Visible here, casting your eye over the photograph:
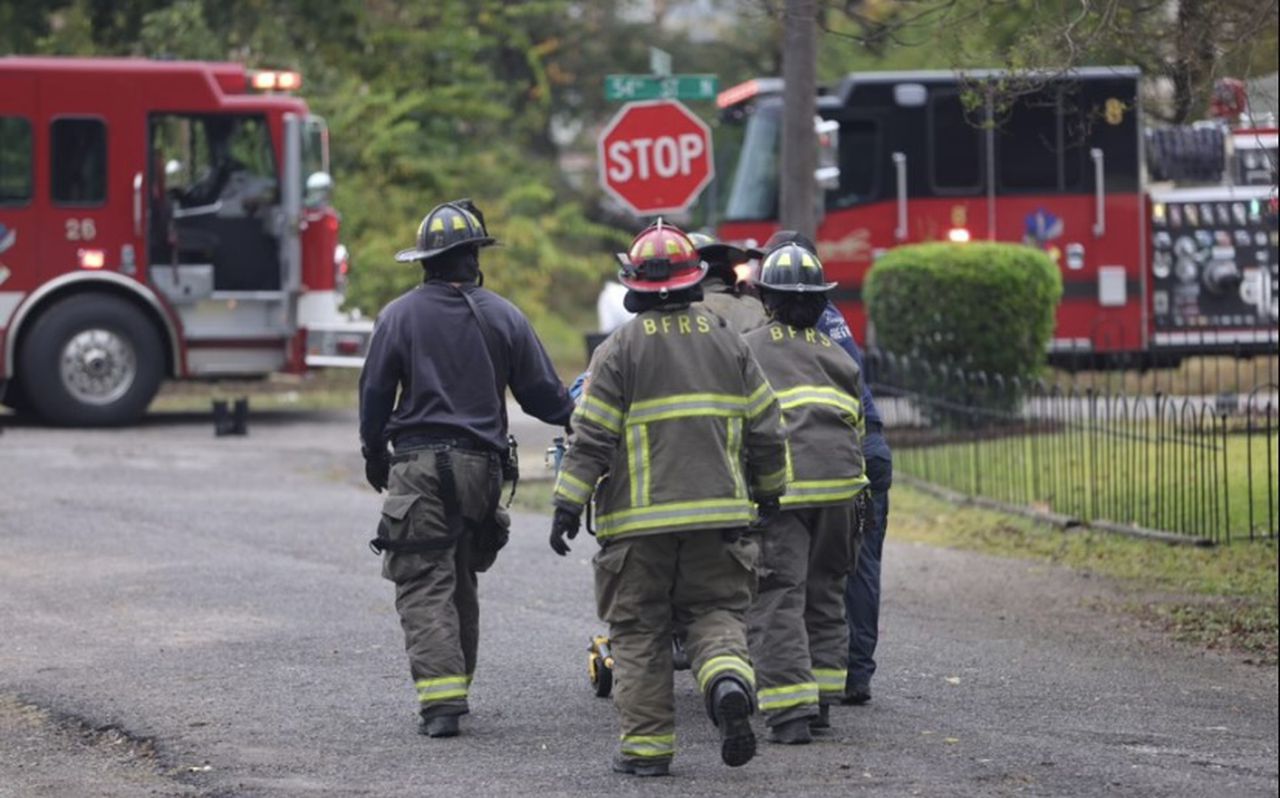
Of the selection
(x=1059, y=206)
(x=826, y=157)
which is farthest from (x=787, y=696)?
(x=1059, y=206)

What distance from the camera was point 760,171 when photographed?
2205cm

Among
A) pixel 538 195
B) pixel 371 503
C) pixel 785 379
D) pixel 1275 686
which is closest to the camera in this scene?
pixel 785 379

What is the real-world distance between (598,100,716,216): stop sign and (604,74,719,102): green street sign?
0.28 feet

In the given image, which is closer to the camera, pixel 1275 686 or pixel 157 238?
pixel 1275 686

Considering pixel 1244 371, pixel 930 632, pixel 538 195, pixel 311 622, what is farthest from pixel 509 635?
pixel 538 195

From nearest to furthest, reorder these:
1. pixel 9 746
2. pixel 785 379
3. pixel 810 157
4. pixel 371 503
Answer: pixel 9 746
pixel 785 379
pixel 371 503
pixel 810 157

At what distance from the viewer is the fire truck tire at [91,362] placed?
18219mm

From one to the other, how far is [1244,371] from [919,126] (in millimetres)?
4336

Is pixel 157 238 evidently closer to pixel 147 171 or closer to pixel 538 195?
pixel 147 171

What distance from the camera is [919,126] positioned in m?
22.0

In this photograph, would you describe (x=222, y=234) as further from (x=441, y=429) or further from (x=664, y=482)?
(x=664, y=482)

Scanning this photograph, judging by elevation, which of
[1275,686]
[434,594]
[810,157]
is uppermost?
[810,157]

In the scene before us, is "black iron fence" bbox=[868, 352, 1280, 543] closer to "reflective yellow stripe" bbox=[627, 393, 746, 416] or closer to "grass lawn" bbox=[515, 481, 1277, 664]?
"grass lawn" bbox=[515, 481, 1277, 664]

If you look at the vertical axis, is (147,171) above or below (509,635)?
above
